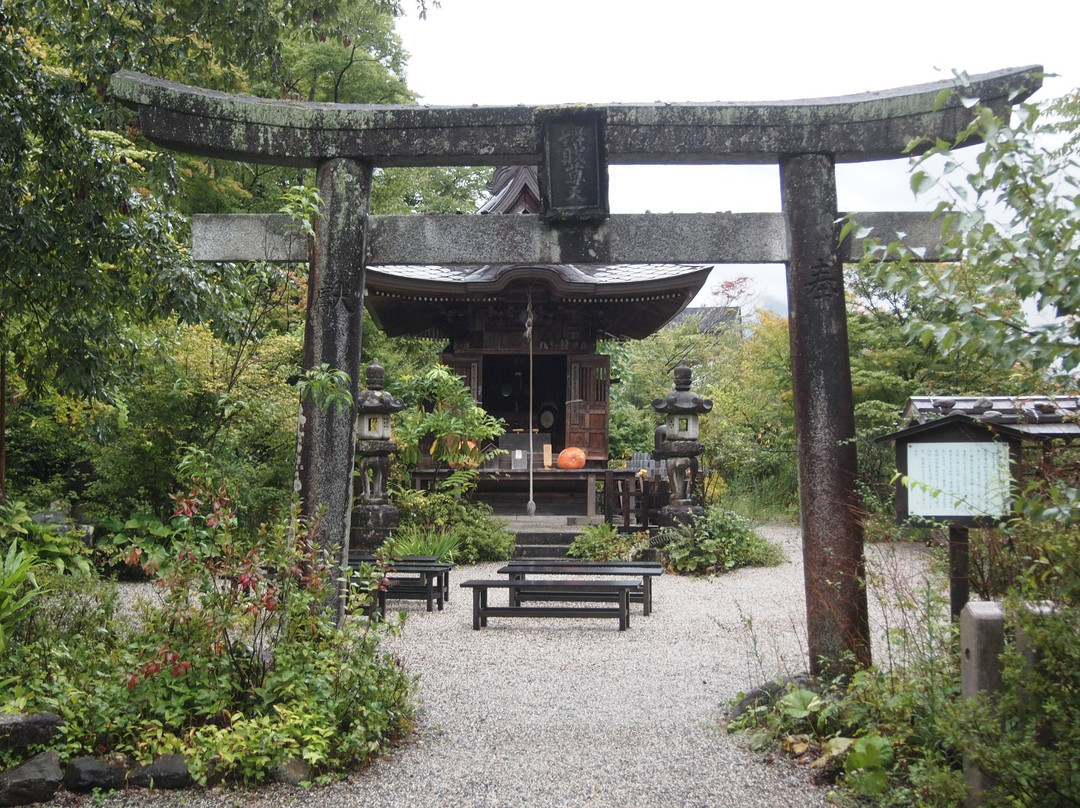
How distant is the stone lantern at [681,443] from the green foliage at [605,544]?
56 centimetres

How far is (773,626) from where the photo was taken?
797 cm

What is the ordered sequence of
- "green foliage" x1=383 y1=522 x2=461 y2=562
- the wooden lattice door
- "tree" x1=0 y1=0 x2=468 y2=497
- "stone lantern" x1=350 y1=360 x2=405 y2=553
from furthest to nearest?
the wooden lattice door, "stone lantern" x1=350 y1=360 x2=405 y2=553, "green foliage" x1=383 y1=522 x2=461 y2=562, "tree" x1=0 y1=0 x2=468 y2=497

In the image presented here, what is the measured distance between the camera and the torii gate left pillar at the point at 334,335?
5301 mm

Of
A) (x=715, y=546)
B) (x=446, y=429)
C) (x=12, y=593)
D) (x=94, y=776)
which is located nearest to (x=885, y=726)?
(x=94, y=776)

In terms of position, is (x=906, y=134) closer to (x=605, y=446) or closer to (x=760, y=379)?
(x=605, y=446)

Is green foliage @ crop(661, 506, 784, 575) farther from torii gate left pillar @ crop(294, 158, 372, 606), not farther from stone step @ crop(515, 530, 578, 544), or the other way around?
torii gate left pillar @ crop(294, 158, 372, 606)

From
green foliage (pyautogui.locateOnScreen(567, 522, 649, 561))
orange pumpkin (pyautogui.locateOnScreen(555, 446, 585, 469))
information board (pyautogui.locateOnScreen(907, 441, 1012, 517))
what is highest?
orange pumpkin (pyautogui.locateOnScreen(555, 446, 585, 469))

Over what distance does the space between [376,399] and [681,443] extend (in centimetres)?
463

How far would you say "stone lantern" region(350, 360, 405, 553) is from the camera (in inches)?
512

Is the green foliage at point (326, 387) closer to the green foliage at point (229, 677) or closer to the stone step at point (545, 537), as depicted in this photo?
the green foliage at point (229, 677)

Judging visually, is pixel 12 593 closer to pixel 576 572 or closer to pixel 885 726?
pixel 885 726

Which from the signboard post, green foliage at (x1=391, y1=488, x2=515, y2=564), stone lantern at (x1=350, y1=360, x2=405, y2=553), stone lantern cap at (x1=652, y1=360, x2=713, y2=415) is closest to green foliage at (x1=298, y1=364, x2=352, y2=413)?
the signboard post

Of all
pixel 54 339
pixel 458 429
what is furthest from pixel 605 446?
pixel 54 339

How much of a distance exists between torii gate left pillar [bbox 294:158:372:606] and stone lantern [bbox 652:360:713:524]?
8434 mm
